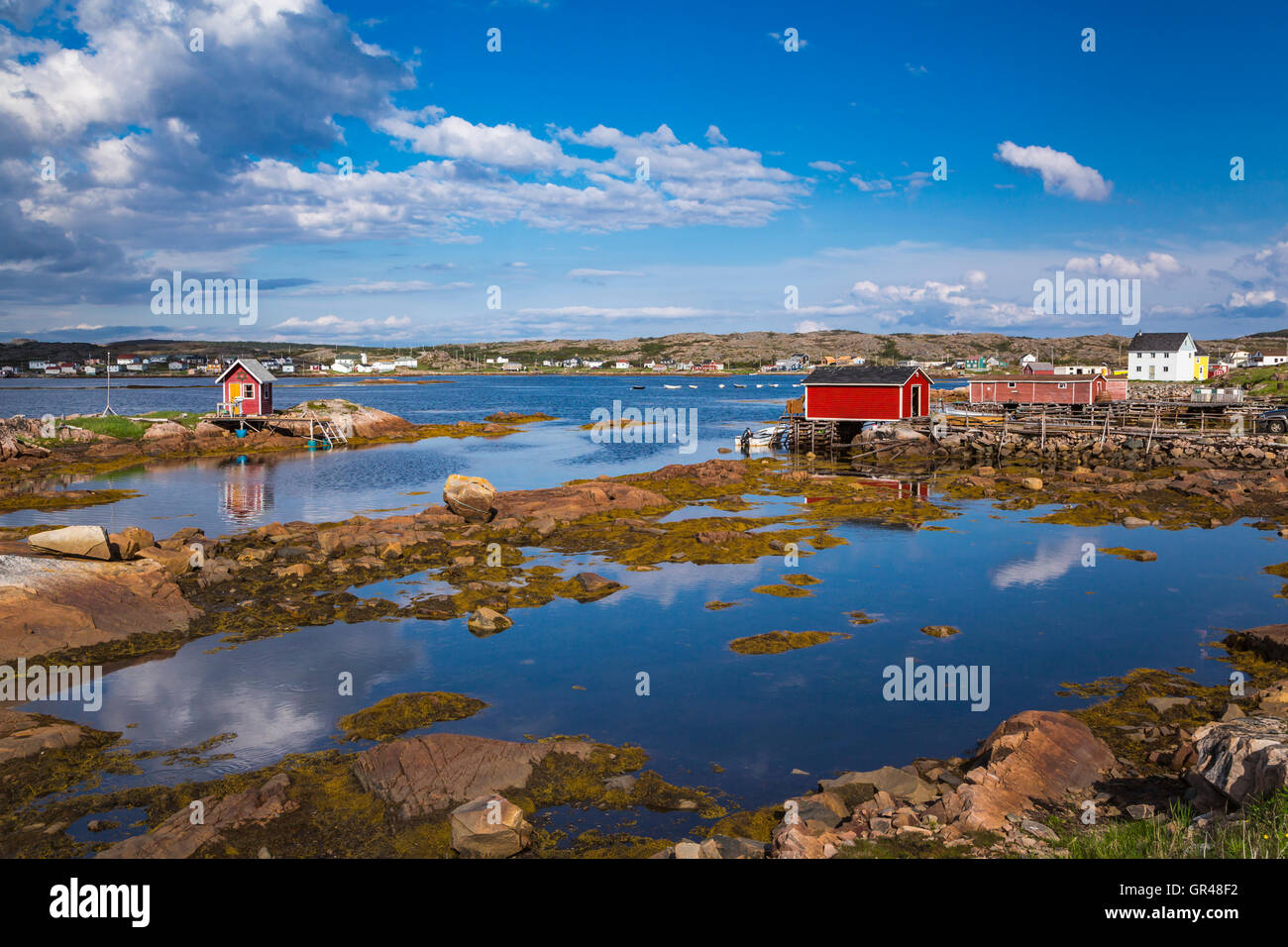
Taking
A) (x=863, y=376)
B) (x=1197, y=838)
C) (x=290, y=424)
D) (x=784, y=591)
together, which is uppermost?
(x=863, y=376)

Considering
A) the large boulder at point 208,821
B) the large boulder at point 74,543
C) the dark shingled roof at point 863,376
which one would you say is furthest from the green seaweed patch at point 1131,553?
the dark shingled roof at point 863,376

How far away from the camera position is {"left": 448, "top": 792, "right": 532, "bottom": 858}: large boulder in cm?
1034

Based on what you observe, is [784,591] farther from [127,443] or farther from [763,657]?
[127,443]

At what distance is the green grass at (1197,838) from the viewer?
24.7ft

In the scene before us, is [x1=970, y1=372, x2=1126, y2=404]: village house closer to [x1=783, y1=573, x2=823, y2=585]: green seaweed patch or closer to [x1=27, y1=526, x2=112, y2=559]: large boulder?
[x1=783, y1=573, x2=823, y2=585]: green seaweed patch

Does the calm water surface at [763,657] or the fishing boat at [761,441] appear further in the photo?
the fishing boat at [761,441]

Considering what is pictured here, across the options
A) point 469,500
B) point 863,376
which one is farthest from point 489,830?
point 863,376

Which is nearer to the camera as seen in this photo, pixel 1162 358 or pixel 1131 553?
pixel 1131 553

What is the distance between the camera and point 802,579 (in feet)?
82.6

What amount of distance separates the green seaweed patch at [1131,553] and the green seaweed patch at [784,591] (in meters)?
12.0

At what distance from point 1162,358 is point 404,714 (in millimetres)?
118576

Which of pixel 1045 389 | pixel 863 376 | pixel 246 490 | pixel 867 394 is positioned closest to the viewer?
pixel 246 490

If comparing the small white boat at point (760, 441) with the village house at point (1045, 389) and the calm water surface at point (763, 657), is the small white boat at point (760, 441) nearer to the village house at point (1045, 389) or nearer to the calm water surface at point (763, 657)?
the village house at point (1045, 389)

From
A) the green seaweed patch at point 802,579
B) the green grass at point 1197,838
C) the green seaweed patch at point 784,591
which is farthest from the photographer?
the green seaweed patch at point 802,579
